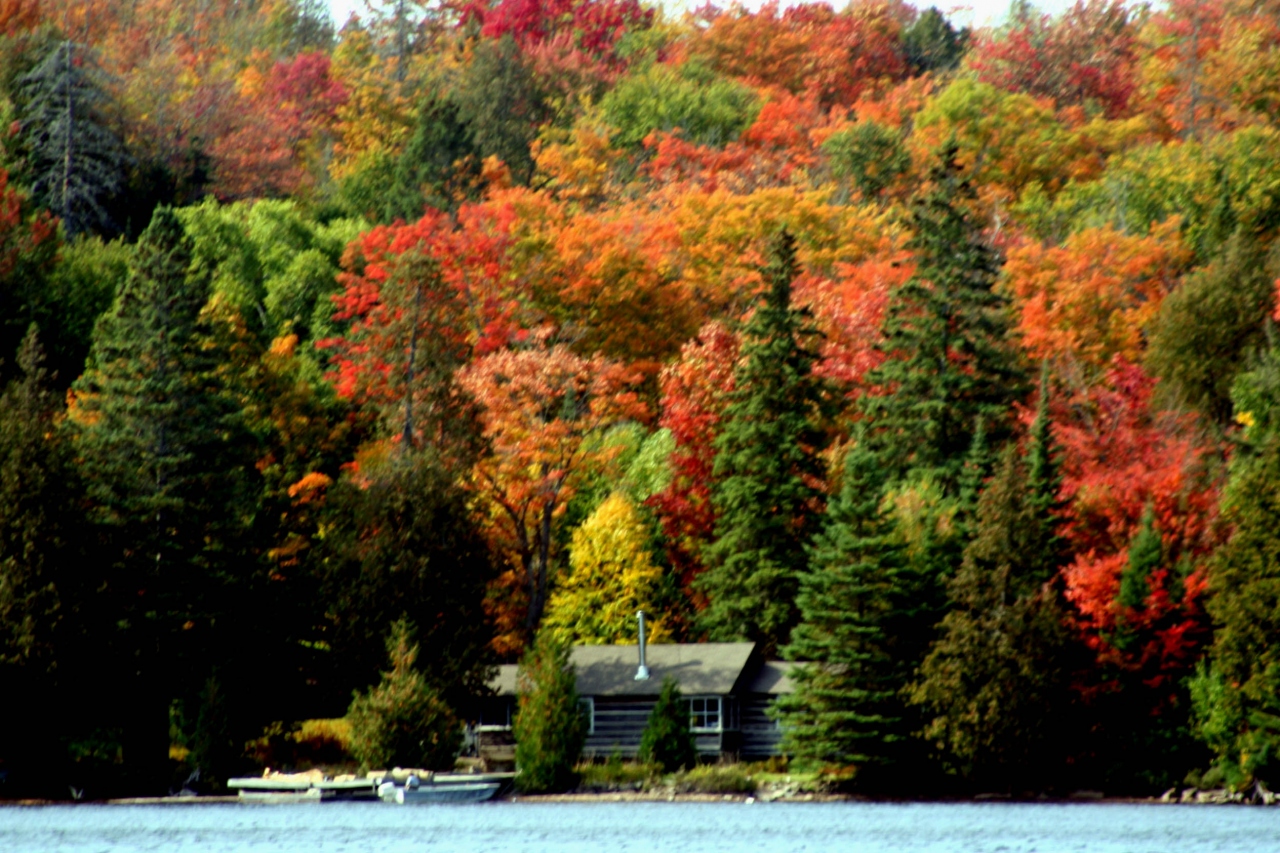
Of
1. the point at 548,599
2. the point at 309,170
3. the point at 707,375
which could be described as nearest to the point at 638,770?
the point at 548,599

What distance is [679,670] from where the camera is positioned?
5822 centimetres

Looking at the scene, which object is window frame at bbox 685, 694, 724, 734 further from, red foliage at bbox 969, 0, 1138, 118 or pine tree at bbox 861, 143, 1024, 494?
red foliage at bbox 969, 0, 1138, 118

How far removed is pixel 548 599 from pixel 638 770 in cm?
1021

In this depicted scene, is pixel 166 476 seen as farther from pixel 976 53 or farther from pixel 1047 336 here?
pixel 976 53

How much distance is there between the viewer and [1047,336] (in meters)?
65.8

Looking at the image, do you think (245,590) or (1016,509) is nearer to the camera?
(1016,509)

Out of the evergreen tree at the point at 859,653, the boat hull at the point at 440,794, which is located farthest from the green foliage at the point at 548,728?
the evergreen tree at the point at 859,653

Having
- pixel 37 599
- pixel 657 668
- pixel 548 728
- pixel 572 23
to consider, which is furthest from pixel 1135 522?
pixel 572 23

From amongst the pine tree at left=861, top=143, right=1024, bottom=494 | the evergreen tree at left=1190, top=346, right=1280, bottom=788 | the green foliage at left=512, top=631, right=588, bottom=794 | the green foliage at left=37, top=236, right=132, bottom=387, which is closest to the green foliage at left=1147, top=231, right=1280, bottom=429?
the pine tree at left=861, top=143, right=1024, bottom=494

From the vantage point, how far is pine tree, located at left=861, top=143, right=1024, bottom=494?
60094mm

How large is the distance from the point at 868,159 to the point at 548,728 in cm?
3791

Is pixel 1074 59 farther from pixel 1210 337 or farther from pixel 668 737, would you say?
pixel 668 737

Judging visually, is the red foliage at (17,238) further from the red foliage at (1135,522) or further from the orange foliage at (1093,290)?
the red foliage at (1135,522)

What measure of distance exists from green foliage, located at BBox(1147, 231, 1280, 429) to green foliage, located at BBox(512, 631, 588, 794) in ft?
70.2
